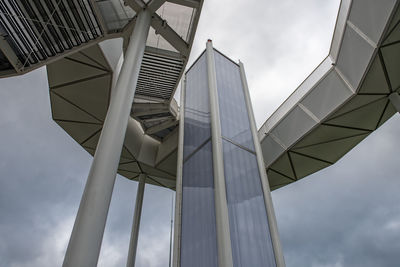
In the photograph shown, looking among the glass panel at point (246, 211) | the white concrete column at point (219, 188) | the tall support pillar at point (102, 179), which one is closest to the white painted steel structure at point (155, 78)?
the tall support pillar at point (102, 179)

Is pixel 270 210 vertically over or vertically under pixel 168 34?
under

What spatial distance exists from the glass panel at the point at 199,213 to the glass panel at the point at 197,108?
1.73 feet

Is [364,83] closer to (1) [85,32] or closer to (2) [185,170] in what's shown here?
(2) [185,170]

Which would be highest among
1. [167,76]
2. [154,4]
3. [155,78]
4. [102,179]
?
[155,78]

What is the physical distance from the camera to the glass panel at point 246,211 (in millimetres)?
5613

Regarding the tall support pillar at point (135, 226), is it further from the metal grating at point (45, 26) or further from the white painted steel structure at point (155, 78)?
the metal grating at point (45, 26)

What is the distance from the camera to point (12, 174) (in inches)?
1428

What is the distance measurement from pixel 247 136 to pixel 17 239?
152 ft

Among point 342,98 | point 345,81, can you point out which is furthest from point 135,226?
point 345,81

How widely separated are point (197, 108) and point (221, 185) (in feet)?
12.1

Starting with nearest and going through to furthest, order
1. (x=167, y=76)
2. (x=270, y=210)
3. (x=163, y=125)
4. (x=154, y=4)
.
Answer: (x=154, y=4), (x=270, y=210), (x=167, y=76), (x=163, y=125)

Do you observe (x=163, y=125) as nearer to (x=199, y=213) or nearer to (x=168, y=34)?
(x=168, y=34)

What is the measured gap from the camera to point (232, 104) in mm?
9188

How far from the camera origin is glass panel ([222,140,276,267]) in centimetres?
561
